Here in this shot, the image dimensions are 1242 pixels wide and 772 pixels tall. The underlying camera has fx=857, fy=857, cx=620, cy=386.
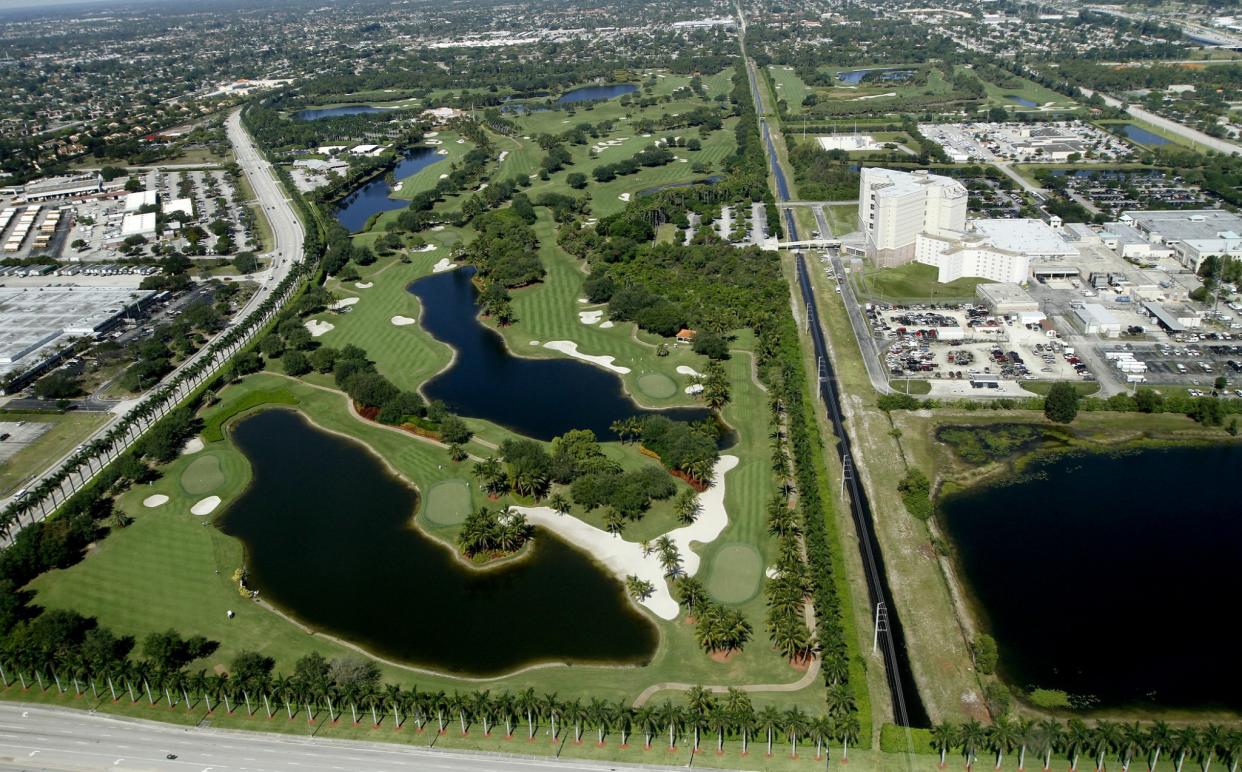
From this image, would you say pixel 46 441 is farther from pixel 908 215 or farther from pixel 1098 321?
pixel 1098 321

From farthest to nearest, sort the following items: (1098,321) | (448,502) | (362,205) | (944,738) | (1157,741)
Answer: (362,205)
(1098,321)
(448,502)
(944,738)
(1157,741)

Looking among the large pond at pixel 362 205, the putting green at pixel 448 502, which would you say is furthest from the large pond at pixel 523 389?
the large pond at pixel 362 205

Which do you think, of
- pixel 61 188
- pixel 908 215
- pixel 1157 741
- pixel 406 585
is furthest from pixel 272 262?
pixel 1157 741

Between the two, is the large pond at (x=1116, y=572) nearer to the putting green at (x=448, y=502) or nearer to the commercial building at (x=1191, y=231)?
the putting green at (x=448, y=502)

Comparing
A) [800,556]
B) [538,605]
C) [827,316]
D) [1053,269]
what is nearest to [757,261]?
[827,316]

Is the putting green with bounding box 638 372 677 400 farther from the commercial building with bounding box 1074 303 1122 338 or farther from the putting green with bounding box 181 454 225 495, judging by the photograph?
the commercial building with bounding box 1074 303 1122 338

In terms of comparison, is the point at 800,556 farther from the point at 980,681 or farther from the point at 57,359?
the point at 57,359

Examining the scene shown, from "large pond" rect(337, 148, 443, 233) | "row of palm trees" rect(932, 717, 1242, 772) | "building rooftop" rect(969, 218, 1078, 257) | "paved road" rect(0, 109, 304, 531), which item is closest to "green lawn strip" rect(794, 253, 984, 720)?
"row of palm trees" rect(932, 717, 1242, 772)
